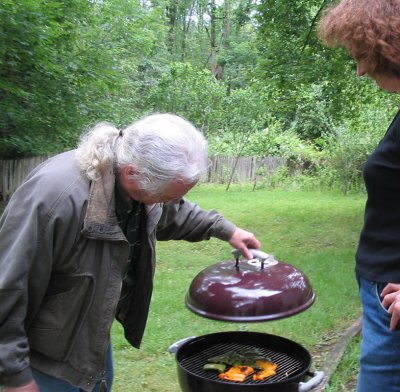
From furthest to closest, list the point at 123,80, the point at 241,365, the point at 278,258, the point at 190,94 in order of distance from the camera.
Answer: the point at 190,94 → the point at 123,80 → the point at 278,258 → the point at 241,365

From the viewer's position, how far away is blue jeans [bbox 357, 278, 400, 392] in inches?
70.0

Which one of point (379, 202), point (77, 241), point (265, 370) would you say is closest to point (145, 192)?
point (77, 241)

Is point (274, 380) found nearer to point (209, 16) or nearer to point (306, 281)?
point (306, 281)

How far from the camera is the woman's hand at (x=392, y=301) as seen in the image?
168 centimetres

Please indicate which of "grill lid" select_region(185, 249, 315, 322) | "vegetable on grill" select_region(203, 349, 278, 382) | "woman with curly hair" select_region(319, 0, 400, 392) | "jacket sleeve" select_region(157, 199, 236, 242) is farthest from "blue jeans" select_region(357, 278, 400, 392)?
"jacket sleeve" select_region(157, 199, 236, 242)

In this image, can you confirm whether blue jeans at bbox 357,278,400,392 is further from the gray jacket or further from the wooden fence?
the wooden fence

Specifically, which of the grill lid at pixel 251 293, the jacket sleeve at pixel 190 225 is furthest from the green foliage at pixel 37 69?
the grill lid at pixel 251 293

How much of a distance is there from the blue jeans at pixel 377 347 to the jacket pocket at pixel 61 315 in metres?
0.96

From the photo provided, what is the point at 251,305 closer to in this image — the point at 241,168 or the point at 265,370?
the point at 265,370

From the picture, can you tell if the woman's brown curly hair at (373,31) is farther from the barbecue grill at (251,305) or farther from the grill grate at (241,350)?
the grill grate at (241,350)

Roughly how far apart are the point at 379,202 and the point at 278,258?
5.36m

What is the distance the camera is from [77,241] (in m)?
1.83

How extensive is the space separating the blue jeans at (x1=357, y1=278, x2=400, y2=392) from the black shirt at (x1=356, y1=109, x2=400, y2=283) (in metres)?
0.06

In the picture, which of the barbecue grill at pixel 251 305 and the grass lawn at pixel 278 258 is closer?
the barbecue grill at pixel 251 305
